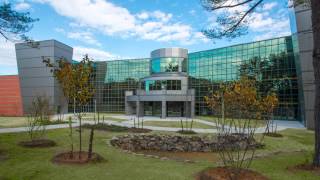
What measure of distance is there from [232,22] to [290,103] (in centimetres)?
3251

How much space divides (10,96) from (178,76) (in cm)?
2910

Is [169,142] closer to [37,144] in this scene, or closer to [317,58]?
[37,144]

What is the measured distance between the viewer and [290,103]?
140 ft

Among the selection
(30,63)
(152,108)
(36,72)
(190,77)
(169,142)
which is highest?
(30,63)

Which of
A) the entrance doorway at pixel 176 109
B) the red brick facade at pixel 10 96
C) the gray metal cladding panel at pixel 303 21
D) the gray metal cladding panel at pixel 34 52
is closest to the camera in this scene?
the gray metal cladding panel at pixel 303 21

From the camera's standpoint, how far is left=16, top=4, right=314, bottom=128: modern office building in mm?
43719

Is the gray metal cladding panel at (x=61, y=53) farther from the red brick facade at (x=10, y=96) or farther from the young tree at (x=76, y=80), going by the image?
the young tree at (x=76, y=80)

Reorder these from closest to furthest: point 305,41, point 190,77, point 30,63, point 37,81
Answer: point 305,41, point 30,63, point 37,81, point 190,77

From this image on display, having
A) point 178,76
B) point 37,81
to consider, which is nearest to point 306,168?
point 178,76

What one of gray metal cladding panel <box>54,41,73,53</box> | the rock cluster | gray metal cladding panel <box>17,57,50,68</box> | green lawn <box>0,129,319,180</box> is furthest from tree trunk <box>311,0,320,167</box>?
gray metal cladding panel <box>17,57,50,68</box>

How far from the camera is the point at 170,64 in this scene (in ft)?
189

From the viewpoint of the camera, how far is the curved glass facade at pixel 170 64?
189 ft

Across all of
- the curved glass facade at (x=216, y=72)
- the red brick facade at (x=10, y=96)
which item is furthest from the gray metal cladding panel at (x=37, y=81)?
the curved glass facade at (x=216, y=72)

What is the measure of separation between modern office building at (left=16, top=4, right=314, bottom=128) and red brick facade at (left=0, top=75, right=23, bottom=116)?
1551 millimetres
